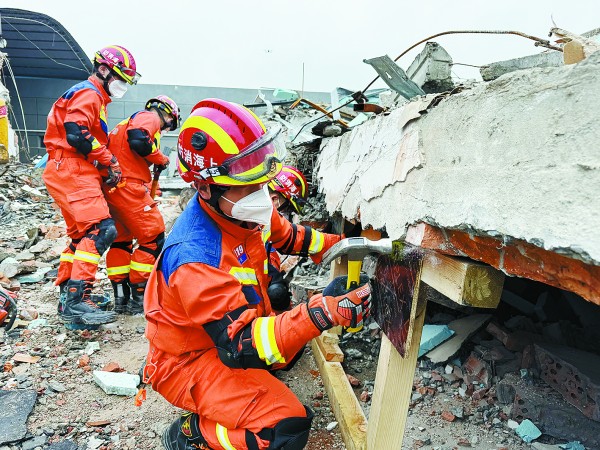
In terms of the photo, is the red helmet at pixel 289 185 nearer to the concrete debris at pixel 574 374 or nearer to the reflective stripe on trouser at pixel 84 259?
the reflective stripe on trouser at pixel 84 259

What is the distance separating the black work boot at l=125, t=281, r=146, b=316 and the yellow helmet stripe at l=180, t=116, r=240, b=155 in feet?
9.72

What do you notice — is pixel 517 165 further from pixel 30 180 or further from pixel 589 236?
pixel 30 180

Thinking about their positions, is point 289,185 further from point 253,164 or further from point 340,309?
point 340,309

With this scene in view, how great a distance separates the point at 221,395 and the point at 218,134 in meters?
1.18

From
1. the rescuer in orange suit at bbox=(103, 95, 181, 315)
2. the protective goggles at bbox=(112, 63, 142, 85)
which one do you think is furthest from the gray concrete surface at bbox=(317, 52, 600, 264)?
the protective goggles at bbox=(112, 63, 142, 85)

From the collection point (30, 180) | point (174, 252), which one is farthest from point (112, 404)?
point (30, 180)

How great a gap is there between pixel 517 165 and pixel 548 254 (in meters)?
0.22

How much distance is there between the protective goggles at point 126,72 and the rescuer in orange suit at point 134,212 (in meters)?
0.33

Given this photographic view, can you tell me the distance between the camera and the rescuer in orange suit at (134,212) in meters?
4.38

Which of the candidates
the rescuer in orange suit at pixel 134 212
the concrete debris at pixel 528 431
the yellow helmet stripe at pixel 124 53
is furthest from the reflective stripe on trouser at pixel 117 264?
the concrete debris at pixel 528 431

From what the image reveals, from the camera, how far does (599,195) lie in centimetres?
82

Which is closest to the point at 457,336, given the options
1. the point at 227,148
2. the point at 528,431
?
the point at 528,431

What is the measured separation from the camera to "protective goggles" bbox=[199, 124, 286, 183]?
1970mm

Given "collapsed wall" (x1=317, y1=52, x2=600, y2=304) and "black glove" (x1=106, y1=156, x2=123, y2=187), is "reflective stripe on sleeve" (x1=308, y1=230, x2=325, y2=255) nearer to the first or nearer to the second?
"collapsed wall" (x1=317, y1=52, x2=600, y2=304)
